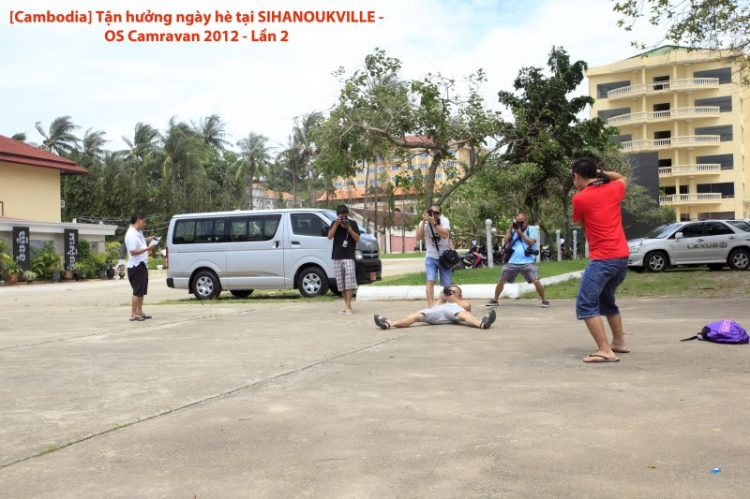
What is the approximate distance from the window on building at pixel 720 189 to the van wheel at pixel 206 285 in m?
54.6

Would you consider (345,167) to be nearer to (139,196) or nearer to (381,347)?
(381,347)

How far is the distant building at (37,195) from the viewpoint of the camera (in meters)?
35.4

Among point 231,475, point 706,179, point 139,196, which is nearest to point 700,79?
point 706,179

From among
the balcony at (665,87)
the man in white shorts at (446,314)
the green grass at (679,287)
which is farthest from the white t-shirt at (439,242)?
the balcony at (665,87)

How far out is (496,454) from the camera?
3666 millimetres

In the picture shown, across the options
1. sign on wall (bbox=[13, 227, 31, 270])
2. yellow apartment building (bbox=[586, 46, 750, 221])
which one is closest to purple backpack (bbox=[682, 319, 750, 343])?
sign on wall (bbox=[13, 227, 31, 270])

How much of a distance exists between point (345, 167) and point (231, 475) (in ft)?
49.8

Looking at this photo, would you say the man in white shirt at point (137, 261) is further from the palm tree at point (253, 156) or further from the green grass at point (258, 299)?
the palm tree at point (253, 156)

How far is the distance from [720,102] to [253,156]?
139 feet

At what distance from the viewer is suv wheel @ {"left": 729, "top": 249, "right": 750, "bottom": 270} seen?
811 inches

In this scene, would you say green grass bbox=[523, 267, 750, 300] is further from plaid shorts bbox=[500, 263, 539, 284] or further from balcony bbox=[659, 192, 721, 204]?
balcony bbox=[659, 192, 721, 204]

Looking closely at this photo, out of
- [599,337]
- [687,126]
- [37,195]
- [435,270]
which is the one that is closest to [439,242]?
[435,270]

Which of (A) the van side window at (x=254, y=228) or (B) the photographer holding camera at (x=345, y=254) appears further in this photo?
(A) the van side window at (x=254, y=228)

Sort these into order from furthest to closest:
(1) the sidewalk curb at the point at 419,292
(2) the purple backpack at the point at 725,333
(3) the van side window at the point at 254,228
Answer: (3) the van side window at the point at 254,228
(1) the sidewalk curb at the point at 419,292
(2) the purple backpack at the point at 725,333
